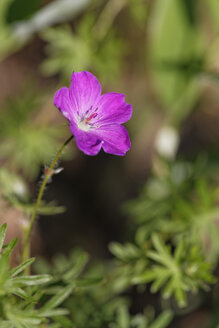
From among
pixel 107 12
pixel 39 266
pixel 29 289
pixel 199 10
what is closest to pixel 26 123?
pixel 107 12

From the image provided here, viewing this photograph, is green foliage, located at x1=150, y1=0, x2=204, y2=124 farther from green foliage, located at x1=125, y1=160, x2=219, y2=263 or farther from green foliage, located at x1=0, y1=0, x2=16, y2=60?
green foliage, located at x1=0, y1=0, x2=16, y2=60

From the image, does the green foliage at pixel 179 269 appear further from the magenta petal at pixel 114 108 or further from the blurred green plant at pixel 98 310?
the magenta petal at pixel 114 108

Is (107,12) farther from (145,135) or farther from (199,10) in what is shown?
(145,135)

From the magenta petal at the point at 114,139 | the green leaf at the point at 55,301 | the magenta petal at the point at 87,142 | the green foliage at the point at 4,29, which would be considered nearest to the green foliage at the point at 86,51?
the green foliage at the point at 4,29

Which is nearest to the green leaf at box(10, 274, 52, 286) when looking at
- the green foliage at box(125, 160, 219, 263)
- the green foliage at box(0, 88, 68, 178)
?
the green foliage at box(125, 160, 219, 263)

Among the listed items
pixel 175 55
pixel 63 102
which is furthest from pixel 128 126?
pixel 63 102

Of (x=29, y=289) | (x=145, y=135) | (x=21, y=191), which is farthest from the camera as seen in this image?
(x=145, y=135)
